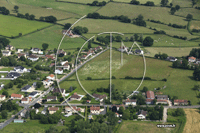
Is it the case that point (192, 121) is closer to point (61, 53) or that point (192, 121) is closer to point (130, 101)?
point (130, 101)

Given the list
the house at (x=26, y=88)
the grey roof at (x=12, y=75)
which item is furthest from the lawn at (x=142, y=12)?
the house at (x=26, y=88)

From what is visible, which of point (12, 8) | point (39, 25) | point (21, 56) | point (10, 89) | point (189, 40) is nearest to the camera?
point (10, 89)

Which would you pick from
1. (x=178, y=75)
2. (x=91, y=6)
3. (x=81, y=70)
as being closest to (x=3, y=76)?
(x=81, y=70)

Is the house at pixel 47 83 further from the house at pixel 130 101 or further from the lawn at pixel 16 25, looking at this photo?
the lawn at pixel 16 25

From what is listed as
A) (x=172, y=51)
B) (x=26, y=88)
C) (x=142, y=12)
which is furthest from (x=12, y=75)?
(x=142, y=12)

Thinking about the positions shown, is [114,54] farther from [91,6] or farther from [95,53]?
[91,6]

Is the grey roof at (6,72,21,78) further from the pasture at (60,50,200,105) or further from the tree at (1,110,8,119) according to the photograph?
the tree at (1,110,8,119)
